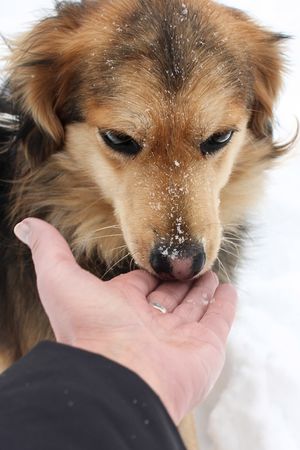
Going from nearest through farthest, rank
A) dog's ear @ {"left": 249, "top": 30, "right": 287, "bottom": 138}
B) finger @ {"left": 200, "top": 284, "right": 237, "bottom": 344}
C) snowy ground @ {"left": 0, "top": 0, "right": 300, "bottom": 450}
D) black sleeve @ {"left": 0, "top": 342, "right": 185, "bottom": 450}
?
black sleeve @ {"left": 0, "top": 342, "right": 185, "bottom": 450} → finger @ {"left": 200, "top": 284, "right": 237, "bottom": 344} → dog's ear @ {"left": 249, "top": 30, "right": 287, "bottom": 138} → snowy ground @ {"left": 0, "top": 0, "right": 300, "bottom": 450}

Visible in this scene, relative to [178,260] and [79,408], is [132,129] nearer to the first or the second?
[178,260]

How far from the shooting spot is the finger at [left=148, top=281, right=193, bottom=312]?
1.63 m

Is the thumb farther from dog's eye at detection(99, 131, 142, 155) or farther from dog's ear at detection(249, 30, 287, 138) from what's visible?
dog's ear at detection(249, 30, 287, 138)

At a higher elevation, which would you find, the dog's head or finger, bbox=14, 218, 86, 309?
the dog's head

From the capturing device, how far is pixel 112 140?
5.62 feet

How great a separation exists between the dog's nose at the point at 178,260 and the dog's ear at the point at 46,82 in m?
0.59

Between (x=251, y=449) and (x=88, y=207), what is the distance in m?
1.05

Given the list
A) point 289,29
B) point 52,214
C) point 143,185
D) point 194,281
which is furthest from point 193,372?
point 289,29

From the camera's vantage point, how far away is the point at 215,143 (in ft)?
5.71

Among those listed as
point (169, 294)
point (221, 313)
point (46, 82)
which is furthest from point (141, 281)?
point (46, 82)

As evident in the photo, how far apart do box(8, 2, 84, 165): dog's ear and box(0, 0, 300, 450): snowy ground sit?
2.97ft

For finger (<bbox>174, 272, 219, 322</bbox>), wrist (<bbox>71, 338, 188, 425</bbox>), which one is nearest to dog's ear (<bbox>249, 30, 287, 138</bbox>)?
finger (<bbox>174, 272, 219, 322</bbox>)

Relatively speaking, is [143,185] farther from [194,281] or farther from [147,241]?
[194,281]

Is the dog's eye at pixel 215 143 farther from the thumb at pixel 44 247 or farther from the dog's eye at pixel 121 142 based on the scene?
the thumb at pixel 44 247
